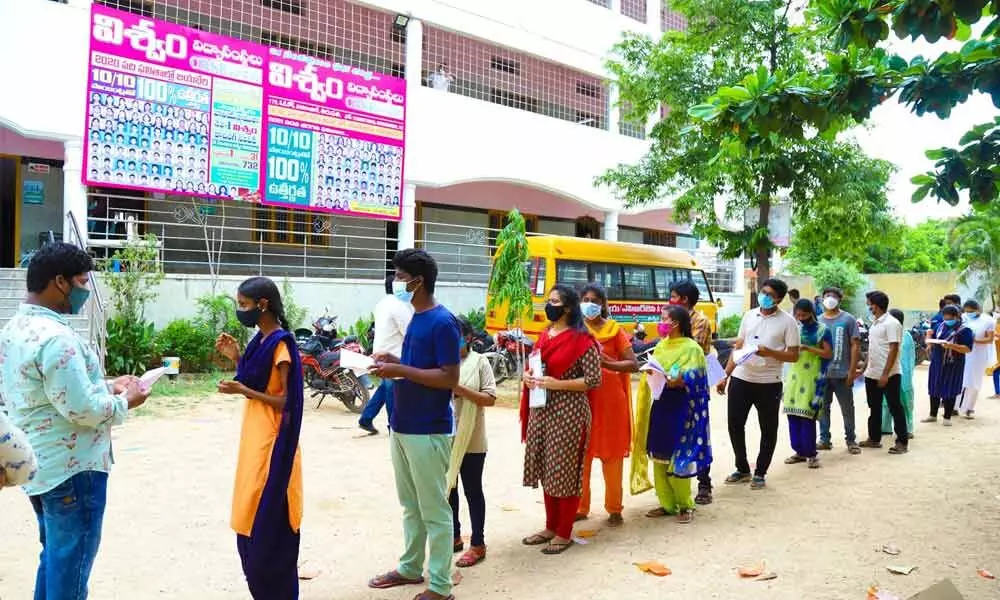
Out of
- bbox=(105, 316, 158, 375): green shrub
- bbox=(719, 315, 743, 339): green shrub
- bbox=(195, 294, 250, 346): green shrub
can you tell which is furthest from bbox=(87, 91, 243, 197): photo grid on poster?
bbox=(719, 315, 743, 339): green shrub

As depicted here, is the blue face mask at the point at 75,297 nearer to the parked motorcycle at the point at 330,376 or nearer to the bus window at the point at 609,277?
the parked motorcycle at the point at 330,376

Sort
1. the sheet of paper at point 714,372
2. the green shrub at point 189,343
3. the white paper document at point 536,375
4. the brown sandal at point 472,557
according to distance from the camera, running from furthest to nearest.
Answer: the green shrub at point 189,343, the sheet of paper at point 714,372, the white paper document at point 536,375, the brown sandal at point 472,557

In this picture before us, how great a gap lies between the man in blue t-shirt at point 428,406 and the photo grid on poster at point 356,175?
1012 cm

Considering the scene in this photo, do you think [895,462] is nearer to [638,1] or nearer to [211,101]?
[211,101]

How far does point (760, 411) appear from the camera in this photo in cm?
605

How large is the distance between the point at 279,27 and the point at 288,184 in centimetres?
314

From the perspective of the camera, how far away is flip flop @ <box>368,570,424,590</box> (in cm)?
382

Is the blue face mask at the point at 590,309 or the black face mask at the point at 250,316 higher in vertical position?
the blue face mask at the point at 590,309

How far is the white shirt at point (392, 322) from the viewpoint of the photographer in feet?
17.8

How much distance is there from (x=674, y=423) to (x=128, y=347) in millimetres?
8569

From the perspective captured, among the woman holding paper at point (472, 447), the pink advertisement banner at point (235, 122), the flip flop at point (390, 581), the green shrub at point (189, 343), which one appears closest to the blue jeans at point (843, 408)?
the woman holding paper at point (472, 447)

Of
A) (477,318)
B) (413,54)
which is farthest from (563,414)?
(413,54)

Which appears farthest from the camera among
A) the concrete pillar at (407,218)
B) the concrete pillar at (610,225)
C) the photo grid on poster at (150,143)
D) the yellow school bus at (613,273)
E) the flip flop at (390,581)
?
the concrete pillar at (610,225)

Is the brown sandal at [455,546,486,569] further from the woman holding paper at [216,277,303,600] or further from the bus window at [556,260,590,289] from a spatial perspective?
the bus window at [556,260,590,289]
